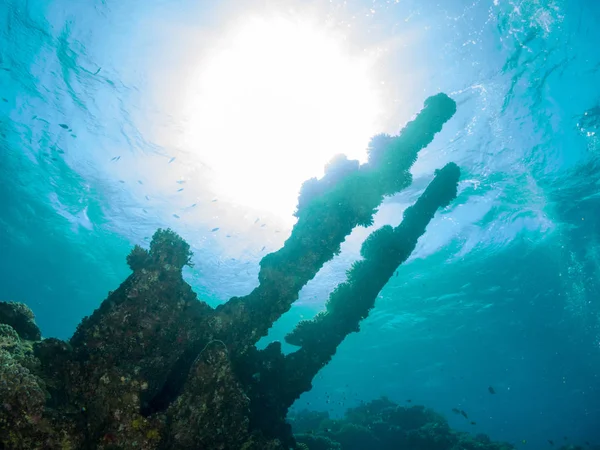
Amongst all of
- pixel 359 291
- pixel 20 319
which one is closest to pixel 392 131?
pixel 359 291

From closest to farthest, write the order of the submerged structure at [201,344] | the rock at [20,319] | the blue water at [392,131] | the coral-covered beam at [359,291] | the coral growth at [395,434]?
the submerged structure at [201,344]
the rock at [20,319]
the coral-covered beam at [359,291]
the blue water at [392,131]
the coral growth at [395,434]

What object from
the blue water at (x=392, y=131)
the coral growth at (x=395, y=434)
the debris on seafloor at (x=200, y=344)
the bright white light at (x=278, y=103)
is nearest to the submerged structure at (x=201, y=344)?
the debris on seafloor at (x=200, y=344)

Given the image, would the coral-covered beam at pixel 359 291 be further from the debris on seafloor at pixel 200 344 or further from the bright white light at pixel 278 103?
the bright white light at pixel 278 103

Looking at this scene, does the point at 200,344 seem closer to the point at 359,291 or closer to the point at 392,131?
the point at 359,291

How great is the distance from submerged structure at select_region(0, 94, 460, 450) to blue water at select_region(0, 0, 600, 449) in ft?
14.0

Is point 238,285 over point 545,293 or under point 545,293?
under

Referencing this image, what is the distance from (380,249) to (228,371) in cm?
566

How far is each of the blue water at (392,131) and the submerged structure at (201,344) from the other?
4273mm

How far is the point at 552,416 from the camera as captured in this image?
9000 centimetres

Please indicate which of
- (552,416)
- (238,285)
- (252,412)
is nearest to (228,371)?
(252,412)

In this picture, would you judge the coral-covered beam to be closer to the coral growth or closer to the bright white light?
the bright white light

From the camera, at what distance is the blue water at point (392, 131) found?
11.2m

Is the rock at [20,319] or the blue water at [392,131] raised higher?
the blue water at [392,131]

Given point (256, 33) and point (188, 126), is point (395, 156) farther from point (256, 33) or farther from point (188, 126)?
point (188, 126)
